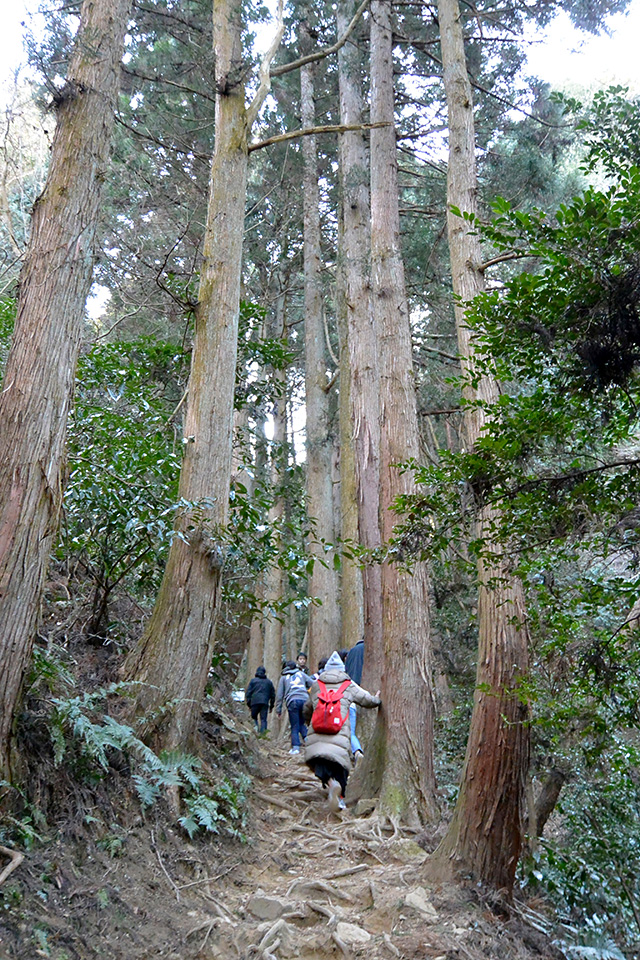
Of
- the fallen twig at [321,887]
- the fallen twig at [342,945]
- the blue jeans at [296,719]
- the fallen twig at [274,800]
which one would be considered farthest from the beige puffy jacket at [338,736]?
the blue jeans at [296,719]

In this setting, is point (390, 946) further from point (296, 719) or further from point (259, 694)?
point (259, 694)

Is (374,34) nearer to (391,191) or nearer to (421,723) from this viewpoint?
(391,191)

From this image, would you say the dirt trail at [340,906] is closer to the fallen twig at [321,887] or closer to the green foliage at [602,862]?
the fallen twig at [321,887]

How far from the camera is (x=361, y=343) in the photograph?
33.2 ft

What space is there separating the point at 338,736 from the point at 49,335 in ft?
16.3

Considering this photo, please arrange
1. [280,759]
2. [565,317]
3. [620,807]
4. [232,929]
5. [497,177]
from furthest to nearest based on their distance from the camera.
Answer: [497,177] < [280,759] < [620,807] < [232,929] < [565,317]

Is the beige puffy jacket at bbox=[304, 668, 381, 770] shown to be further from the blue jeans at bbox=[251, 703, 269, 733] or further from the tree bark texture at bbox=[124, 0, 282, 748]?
the blue jeans at bbox=[251, 703, 269, 733]

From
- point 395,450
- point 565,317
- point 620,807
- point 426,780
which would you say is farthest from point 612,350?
point 426,780

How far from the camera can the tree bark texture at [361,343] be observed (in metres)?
8.50

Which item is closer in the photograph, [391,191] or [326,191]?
[391,191]

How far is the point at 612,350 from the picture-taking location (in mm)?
3232

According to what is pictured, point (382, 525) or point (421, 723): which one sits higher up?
point (382, 525)

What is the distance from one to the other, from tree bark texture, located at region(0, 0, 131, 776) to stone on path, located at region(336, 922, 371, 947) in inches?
90.3

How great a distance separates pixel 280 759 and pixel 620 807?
18.6ft
